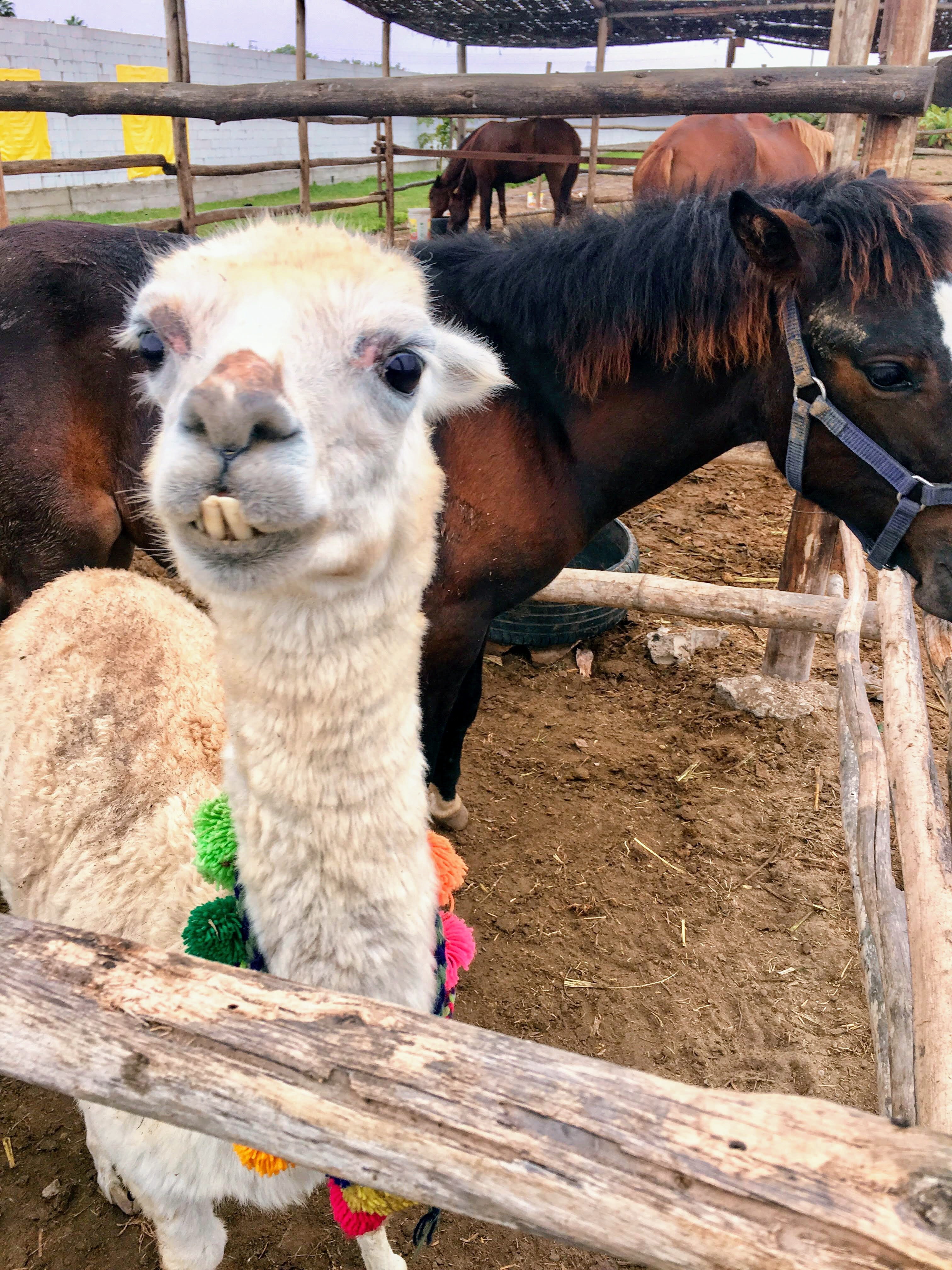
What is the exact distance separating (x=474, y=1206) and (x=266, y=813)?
717 mm

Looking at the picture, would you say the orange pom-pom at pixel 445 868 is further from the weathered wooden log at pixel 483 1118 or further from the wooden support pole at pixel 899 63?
the wooden support pole at pixel 899 63

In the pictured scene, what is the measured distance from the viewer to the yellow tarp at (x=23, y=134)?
48.3 ft

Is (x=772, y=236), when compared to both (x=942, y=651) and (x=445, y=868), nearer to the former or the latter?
(x=942, y=651)

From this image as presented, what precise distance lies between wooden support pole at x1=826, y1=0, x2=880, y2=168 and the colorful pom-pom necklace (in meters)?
3.44

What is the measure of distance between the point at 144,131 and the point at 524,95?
62.5 feet

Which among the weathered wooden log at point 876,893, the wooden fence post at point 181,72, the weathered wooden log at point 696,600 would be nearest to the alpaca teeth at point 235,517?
the weathered wooden log at point 876,893

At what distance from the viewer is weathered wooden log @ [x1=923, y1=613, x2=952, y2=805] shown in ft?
7.20

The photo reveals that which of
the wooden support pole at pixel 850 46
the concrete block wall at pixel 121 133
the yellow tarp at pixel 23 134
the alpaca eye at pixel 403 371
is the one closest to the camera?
the alpaca eye at pixel 403 371

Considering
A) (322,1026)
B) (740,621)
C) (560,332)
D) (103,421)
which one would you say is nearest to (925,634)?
(740,621)

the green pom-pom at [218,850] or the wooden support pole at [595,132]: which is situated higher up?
the wooden support pole at [595,132]

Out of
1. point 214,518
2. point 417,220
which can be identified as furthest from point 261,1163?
point 417,220

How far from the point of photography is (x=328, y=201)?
12.2 m

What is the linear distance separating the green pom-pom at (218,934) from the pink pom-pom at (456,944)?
41cm

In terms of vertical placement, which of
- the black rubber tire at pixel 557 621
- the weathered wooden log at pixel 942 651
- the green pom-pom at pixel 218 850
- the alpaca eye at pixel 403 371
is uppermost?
the alpaca eye at pixel 403 371
